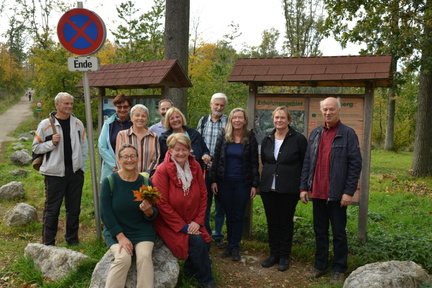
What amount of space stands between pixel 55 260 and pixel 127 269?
47.0 inches

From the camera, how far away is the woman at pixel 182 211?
4137 mm

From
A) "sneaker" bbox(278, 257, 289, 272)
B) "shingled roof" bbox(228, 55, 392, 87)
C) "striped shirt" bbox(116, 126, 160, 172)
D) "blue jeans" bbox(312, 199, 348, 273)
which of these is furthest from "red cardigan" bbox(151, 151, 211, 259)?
"shingled roof" bbox(228, 55, 392, 87)

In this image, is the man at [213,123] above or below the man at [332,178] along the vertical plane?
above

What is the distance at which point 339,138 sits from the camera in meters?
4.54

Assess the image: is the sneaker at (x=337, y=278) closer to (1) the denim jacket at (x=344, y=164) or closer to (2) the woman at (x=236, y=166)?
(1) the denim jacket at (x=344, y=164)

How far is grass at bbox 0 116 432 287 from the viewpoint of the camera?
4.53 m

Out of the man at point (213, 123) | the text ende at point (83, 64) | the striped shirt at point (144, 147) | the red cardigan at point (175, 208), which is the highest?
the text ende at point (83, 64)

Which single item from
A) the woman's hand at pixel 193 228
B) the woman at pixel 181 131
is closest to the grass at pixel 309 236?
the woman's hand at pixel 193 228

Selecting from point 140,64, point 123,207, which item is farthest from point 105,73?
point 123,207

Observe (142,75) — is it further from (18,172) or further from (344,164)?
(18,172)

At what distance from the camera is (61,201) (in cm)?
539

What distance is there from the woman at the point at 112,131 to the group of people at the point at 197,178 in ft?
0.04

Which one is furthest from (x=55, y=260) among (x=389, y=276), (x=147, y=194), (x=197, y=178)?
(x=389, y=276)

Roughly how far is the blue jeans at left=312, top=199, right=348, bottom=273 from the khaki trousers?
212cm
